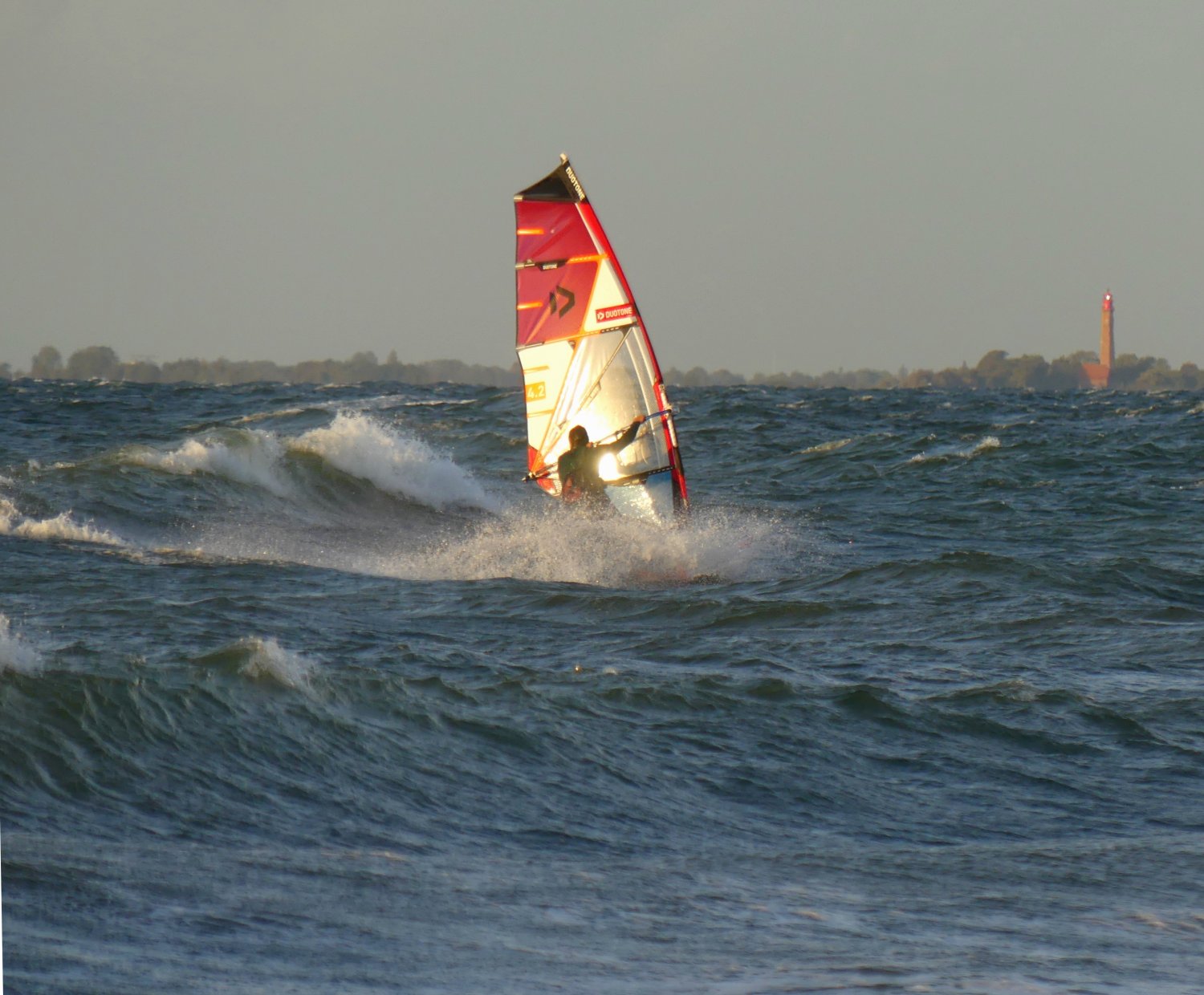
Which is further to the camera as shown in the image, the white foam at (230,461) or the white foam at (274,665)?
the white foam at (230,461)

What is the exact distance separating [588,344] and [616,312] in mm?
402

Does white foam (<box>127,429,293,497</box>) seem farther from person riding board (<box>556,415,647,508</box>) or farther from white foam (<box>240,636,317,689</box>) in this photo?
white foam (<box>240,636,317,689</box>)

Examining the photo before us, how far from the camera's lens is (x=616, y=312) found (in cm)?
1270

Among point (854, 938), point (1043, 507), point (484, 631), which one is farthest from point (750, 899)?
point (1043, 507)

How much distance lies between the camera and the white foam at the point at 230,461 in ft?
50.0

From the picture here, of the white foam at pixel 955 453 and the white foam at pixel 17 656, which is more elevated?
the white foam at pixel 955 453

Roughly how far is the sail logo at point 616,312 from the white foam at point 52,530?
444 centimetres

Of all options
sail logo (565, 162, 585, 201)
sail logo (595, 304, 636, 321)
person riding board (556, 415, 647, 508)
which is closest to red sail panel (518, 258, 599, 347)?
sail logo (595, 304, 636, 321)

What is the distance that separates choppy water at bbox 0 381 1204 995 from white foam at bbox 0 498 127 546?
0.06 m

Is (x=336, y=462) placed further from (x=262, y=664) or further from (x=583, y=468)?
(x=262, y=664)

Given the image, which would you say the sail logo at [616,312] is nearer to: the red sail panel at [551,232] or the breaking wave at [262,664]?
the red sail panel at [551,232]

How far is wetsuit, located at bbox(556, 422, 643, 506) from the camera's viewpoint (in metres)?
12.0

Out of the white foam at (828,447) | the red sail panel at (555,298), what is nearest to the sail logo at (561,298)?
the red sail panel at (555,298)

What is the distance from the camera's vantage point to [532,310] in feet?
42.7
